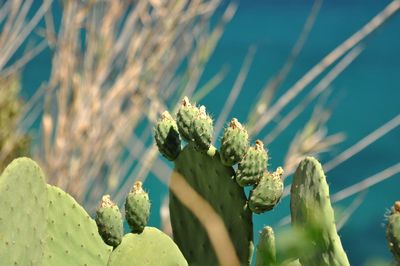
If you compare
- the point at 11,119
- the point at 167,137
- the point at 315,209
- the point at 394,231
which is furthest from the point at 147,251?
the point at 11,119

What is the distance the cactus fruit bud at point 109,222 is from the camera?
4.07ft

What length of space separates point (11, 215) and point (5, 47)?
1522 millimetres

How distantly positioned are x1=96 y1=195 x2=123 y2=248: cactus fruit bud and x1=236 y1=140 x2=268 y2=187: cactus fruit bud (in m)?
0.20

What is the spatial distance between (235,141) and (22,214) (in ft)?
1.16

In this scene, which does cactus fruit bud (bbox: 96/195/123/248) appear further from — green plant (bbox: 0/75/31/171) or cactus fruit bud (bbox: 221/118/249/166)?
green plant (bbox: 0/75/31/171)

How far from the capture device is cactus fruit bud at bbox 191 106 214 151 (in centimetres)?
122

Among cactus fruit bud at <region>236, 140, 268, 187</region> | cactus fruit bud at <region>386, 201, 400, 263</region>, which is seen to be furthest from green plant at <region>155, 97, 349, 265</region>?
cactus fruit bud at <region>386, 201, 400, 263</region>

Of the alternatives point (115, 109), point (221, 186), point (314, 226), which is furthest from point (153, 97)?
point (314, 226)

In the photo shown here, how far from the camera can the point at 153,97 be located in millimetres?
2738

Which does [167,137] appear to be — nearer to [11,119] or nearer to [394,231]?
[394,231]

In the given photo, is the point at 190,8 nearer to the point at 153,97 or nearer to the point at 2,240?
the point at 153,97

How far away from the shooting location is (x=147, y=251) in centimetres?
124

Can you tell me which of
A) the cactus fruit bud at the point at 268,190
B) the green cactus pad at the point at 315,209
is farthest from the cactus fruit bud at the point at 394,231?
the cactus fruit bud at the point at 268,190

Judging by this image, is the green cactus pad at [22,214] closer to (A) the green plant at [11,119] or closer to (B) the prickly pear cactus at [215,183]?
(B) the prickly pear cactus at [215,183]
